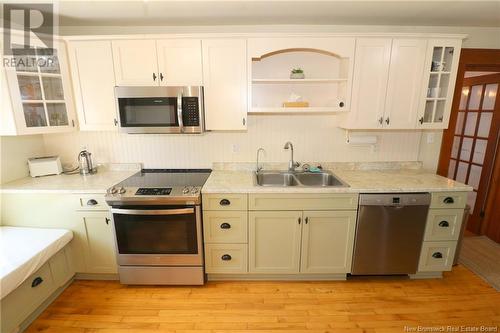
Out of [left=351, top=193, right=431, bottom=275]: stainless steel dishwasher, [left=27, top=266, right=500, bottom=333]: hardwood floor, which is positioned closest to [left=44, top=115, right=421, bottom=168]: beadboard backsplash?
[left=351, top=193, right=431, bottom=275]: stainless steel dishwasher

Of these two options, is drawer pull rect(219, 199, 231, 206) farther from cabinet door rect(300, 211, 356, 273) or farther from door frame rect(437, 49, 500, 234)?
door frame rect(437, 49, 500, 234)

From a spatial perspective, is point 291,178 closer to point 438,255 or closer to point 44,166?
point 438,255

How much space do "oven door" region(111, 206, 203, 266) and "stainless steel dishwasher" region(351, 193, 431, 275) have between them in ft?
4.61

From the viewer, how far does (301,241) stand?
82.7 inches

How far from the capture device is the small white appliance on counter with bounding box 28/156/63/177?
230cm

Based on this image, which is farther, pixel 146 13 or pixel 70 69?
pixel 70 69

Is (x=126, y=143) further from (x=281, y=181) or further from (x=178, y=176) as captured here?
(x=281, y=181)

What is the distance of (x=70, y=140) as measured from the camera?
2.56 m

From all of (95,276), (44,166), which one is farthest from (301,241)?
(44,166)

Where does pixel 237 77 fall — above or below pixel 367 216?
above

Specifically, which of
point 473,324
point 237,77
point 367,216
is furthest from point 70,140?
point 473,324

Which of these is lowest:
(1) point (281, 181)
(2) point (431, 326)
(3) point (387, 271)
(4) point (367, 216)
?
(2) point (431, 326)

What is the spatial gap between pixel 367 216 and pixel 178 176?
1.79 m

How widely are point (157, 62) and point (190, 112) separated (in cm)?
53
